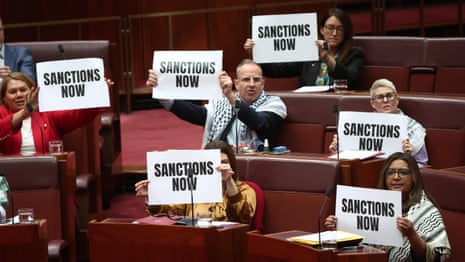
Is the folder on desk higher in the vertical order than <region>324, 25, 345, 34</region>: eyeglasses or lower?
lower

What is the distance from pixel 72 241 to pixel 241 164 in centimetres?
82

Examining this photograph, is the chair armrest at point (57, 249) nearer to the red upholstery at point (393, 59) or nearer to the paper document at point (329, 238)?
the paper document at point (329, 238)

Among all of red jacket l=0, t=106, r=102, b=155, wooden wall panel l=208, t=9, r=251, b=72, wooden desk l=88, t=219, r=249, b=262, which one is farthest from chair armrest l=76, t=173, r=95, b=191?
wooden wall panel l=208, t=9, r=251, b=72

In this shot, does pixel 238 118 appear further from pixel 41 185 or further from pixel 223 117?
pixel 41 185

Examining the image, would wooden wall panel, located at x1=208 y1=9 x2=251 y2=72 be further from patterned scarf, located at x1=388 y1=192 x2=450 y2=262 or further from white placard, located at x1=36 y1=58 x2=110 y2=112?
patterned scarf, located at x1=388 y1=192 x2=450 y2=262

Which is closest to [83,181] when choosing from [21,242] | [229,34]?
[21,242]

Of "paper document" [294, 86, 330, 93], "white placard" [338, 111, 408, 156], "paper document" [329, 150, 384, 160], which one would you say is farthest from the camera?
"paper document" [294, 86, 330, 93]

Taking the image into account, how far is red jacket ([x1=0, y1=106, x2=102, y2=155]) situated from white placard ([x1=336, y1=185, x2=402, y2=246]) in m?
1.64

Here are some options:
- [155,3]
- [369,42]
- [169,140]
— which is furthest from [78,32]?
[369,42]

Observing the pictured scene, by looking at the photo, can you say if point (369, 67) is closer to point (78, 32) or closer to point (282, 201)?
point (282, 201)

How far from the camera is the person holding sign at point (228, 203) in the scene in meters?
4.54

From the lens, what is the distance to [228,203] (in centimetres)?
459

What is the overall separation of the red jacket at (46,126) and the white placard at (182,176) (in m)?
1.00

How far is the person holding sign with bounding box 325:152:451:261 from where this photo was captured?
13.7 feet
